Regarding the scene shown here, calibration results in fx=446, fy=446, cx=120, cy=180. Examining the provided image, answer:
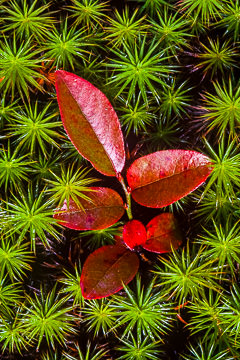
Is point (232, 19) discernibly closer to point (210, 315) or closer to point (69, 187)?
point (69, 187)

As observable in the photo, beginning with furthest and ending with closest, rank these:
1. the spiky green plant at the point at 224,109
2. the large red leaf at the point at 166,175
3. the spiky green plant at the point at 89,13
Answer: the spiky green plant at the point at 89,13, the spiky green plant at the point at 224,109, the large red leaf at the point at 166,175

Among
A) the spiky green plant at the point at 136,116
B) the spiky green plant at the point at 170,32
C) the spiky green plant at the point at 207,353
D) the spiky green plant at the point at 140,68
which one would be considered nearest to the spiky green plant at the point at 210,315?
the spiky green plant at the point at 207,353

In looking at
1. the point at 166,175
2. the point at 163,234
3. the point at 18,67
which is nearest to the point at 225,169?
the point at 166,175

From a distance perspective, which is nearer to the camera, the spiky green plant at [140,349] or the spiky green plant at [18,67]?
the spiky green plant at [140,349]

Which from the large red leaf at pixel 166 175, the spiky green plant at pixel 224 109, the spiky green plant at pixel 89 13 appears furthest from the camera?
the spiky green plant at pixel 89 13

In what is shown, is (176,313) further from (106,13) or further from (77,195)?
(106,13)

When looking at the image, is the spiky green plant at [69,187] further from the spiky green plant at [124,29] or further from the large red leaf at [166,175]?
the spiky green plant at [124,29]

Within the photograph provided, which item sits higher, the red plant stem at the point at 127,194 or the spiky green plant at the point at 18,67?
the spiky green plant at the point at 18,67
